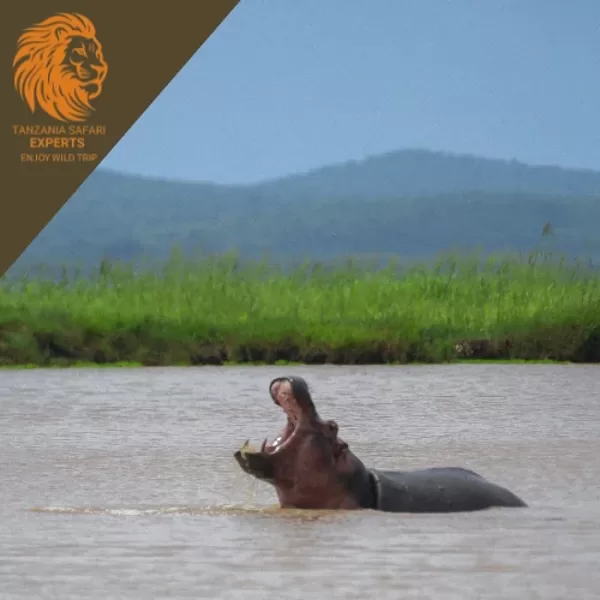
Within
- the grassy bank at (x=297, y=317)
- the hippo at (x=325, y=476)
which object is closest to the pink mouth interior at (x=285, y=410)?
the hippo at (x=325, y=476)

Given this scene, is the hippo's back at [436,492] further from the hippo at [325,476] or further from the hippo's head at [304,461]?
the hippo's head at [304,461]

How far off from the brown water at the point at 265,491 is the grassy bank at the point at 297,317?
0.84 metres

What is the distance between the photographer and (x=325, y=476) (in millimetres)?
5582

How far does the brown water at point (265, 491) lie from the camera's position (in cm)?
466

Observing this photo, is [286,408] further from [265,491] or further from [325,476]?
[265,491]

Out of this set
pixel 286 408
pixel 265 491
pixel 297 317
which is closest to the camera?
pixel 286 408

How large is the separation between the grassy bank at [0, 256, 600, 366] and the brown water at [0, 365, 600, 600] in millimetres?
839

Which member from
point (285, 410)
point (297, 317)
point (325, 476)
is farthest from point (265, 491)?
point (297, 317)

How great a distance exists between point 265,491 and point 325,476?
112 centimetres

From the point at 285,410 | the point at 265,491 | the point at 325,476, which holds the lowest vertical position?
the point at 265,491

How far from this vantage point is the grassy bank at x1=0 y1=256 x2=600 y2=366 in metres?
12.7

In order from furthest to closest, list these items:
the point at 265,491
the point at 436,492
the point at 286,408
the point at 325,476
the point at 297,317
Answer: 1. the point at 297,317
2. the point at 265,491
3. the point at 436,492
4. the point at 325,476
5. the point at 286,408

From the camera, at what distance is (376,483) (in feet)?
18.9

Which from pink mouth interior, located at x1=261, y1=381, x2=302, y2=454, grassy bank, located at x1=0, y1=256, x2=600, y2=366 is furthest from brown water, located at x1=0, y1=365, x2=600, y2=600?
grassy bank, located at x1=0, y1=256, x2=600, y2=366
